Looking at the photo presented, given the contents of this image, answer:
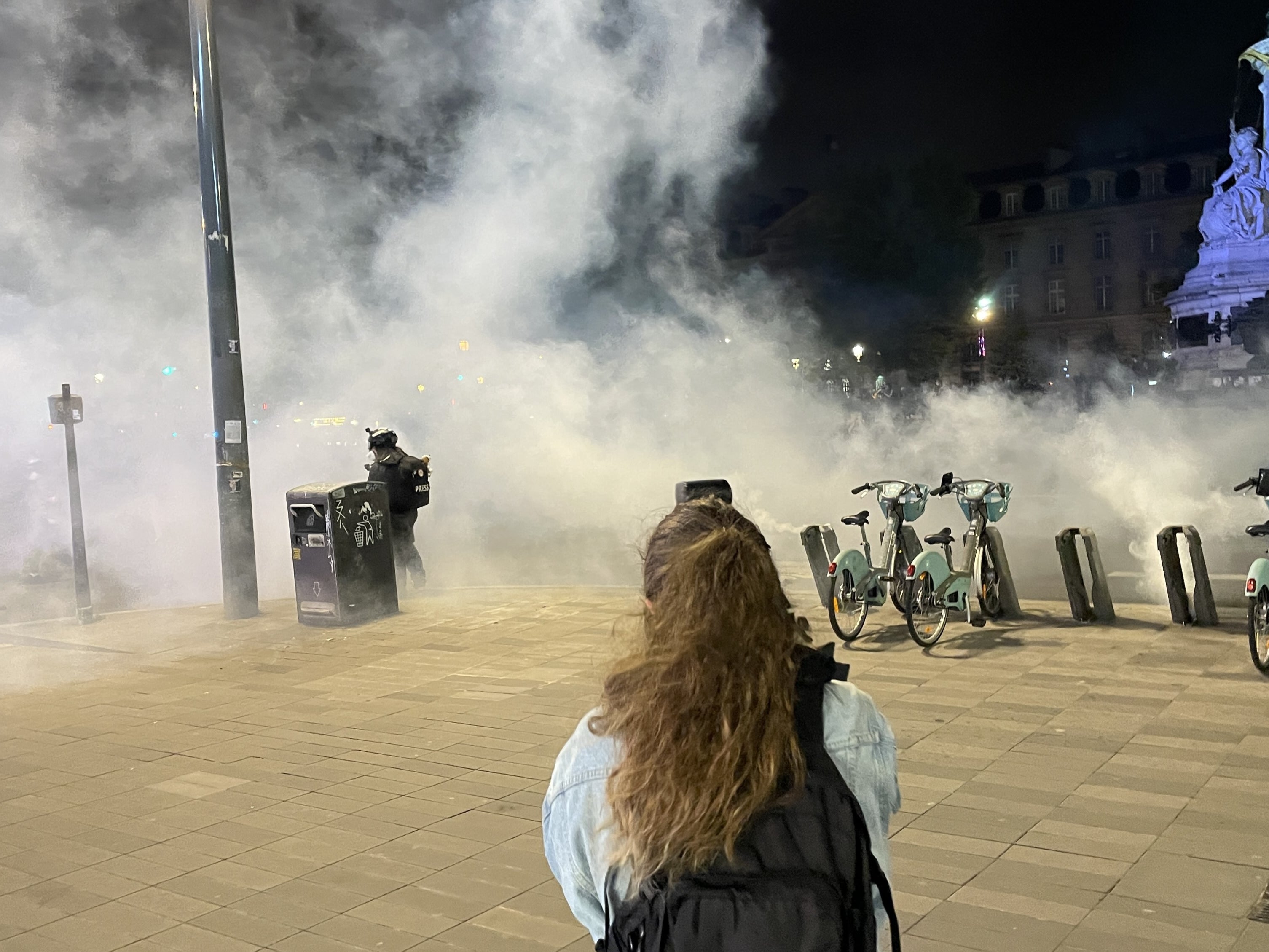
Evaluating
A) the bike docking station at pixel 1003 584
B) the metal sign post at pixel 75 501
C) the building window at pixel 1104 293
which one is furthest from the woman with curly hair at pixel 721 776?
the building window at pixel 1104 293

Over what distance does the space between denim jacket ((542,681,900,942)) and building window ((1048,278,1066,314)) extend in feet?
189

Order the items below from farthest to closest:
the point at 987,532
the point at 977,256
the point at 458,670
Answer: the point at 977,256 → the point at 987,532 → the point at 458,670

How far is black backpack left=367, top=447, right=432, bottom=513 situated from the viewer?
10.1 m

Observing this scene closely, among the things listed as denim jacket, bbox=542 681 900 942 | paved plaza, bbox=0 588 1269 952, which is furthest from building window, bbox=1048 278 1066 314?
denim jacket, bbox=542 681 900 942

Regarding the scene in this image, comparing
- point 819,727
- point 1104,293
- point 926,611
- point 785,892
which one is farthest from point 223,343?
point 1104,293

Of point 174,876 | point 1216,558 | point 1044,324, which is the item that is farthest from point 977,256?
point 174,876

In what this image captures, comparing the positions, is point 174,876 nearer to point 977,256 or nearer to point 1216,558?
point 1216,558

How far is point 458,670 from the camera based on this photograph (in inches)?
283

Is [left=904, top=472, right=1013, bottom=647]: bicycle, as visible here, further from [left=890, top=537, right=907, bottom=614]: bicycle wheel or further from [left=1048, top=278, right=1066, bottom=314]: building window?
[left=1048, top=278, right=1066, bottom=314]: building window

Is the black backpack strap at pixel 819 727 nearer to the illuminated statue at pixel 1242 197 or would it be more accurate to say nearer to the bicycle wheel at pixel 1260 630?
the bicycle wheel at pixel 1260 630

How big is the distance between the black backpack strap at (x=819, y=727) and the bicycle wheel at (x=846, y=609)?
5.99 metres

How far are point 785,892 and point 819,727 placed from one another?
0.24 meters

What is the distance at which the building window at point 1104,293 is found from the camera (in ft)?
175

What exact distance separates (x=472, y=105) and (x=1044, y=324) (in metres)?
46.2
